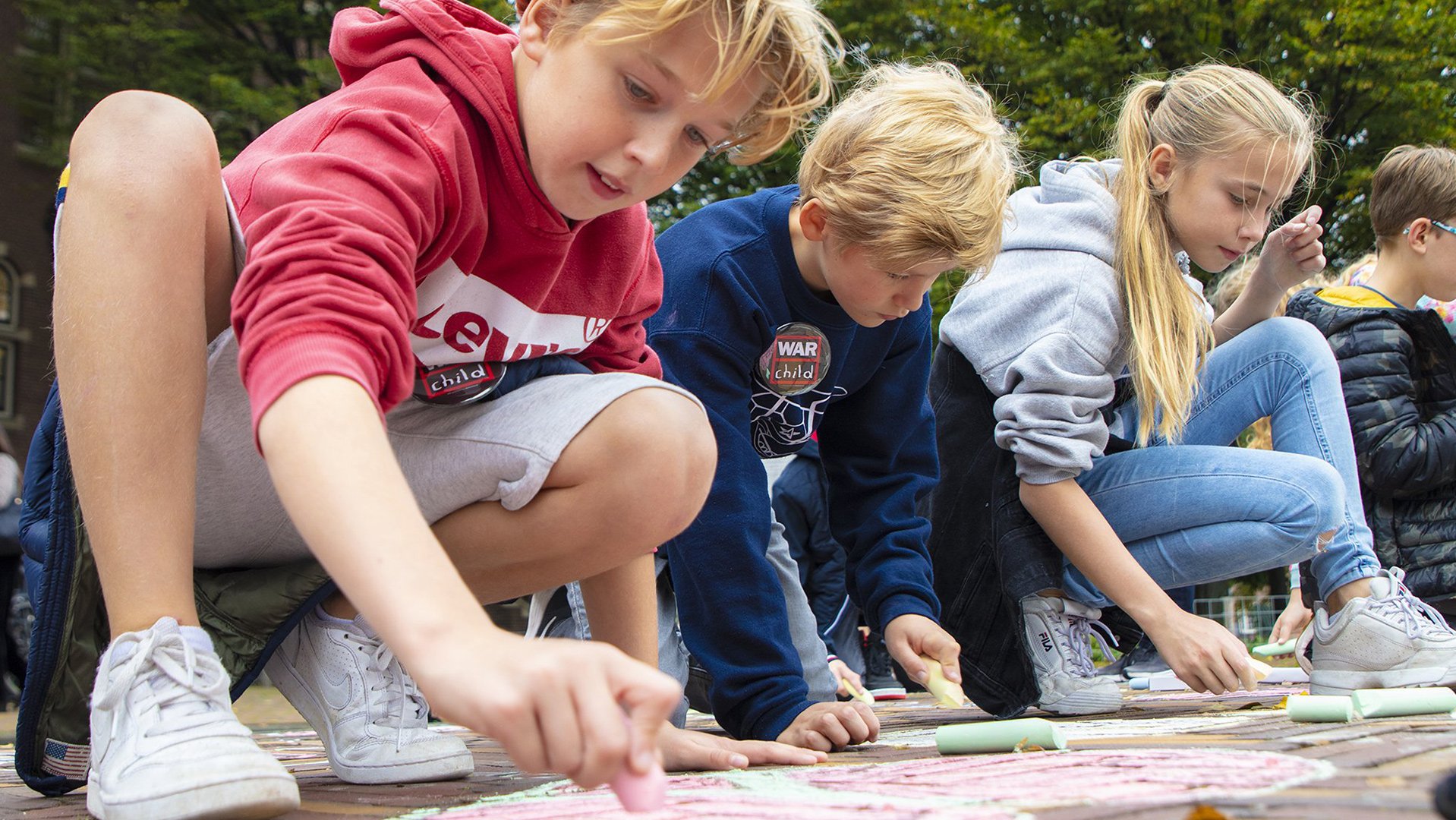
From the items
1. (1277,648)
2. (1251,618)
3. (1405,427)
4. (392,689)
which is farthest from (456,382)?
(1251,618)

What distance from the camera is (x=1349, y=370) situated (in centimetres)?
375

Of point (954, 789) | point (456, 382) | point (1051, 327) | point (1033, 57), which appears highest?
point (1033, 57)

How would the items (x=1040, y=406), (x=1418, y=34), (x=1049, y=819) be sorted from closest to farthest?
(x=1049, y=819) → (x=1040, y=406) → (x=1418, y=34)

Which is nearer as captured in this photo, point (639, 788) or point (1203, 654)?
point (639, 788)

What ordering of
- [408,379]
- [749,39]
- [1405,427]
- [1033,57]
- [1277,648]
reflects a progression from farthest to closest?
[1033,57] < [1277,648] < [1405,427] < [749,39] < [408,379]

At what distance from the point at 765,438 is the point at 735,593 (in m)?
0.57

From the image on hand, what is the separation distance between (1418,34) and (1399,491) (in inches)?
380

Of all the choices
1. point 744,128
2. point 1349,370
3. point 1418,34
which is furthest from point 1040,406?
point 1418,34

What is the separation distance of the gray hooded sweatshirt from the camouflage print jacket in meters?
0.97

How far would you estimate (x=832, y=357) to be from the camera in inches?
106

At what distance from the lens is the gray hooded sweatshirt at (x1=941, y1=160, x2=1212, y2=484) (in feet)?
8.81

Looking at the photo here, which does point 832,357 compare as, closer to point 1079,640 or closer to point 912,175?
point 912,175

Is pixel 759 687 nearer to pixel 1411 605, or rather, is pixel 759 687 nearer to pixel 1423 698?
pixel 1423 698

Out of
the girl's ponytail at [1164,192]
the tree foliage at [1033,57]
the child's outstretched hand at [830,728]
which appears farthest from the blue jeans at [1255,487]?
the tree foliage at [1033,57]
